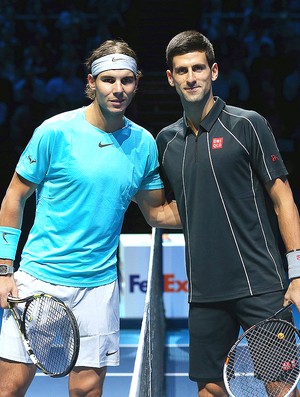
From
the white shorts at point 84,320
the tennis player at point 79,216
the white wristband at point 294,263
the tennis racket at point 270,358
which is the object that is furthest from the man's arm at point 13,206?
the white wristband at point 294,263

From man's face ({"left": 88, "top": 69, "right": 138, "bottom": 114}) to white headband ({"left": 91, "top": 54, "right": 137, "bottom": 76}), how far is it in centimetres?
2

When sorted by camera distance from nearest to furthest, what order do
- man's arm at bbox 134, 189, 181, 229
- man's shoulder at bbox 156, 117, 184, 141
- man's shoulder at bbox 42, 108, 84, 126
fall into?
man's shoulder at bbox 42, 108, 84, 126 → man's shoulder at bbox 156, 117, 184, 141 → man's arm at bbox 134, 189, 181, 229

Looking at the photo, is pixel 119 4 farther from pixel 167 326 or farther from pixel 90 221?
pixel 90 221

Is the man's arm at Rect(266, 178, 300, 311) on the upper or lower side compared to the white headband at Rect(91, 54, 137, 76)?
lower

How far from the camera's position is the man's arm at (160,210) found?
4453 millimetres

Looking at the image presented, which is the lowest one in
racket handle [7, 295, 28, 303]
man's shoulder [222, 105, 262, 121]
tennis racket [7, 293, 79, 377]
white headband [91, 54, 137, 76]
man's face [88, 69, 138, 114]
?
tennis racket [7, 293, 79, 377]

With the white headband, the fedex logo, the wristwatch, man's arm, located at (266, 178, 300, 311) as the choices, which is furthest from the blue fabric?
the fedex logo

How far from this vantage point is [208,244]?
4.10 meters

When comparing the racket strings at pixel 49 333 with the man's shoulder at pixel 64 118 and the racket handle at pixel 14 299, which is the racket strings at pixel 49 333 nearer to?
the racket handle at pixel 14 299

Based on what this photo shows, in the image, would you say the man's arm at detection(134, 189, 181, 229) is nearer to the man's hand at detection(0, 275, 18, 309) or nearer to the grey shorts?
the grey shorts

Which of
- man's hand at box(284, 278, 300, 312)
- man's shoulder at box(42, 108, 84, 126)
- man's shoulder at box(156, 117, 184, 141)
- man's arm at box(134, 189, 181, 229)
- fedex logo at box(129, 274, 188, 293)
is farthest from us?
fedex logo at box(129, 274, 188, 293)

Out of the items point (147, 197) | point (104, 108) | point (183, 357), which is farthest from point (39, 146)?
point (183, 357)

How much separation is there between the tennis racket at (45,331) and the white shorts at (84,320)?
0.07 meters

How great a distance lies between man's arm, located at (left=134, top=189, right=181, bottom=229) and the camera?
4.45m
